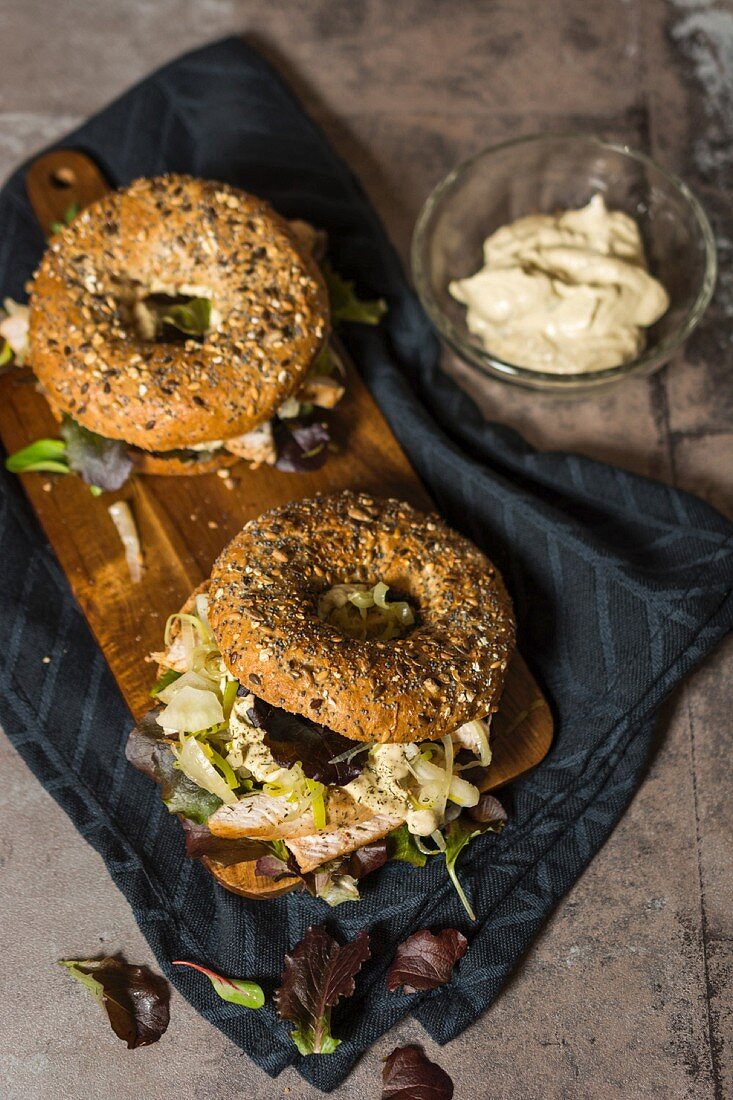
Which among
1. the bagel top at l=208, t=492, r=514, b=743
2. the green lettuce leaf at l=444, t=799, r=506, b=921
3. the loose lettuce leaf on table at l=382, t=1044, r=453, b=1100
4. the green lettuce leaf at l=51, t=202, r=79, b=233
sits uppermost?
the green lettuce leaf at l=51, t=202, r=79, b=233

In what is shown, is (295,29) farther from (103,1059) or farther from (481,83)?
(103,1059)

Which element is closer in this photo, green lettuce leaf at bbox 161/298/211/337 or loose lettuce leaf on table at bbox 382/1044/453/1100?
loose lettuce leaf on table at bbox 382/1044/453/1100

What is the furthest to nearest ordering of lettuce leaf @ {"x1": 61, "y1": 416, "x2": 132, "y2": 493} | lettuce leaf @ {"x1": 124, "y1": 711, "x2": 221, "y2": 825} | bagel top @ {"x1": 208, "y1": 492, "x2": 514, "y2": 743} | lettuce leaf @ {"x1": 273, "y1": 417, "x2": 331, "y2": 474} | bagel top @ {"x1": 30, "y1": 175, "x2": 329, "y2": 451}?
lettuce leaf @ {"x1": 273, "y1": 417, "x2": 331, "y2": 474}
lettuce leaf @ {"x1": 61, "y1": 416, "x2": 132, "y2": 493}
bagel top @ {"x1": 30, "y1": 175, "x2": 329, "y2": 451}
lettuce leaf @ {"x1": 124, "y1": 711, "x2": 221, "y2": 825}
bagel top @ {"x1": 208, "y1": 492, "x2": 514, "y2": 743}

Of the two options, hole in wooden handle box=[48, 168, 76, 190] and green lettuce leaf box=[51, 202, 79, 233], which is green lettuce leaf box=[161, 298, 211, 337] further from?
hole in wooden handle box=[48, 168, 76, 190]

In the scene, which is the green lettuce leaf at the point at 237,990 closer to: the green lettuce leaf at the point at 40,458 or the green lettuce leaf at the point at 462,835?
the green lettuce leaf at the point at 462,835

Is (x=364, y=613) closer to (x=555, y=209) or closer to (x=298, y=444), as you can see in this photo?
(x=298, y=444)

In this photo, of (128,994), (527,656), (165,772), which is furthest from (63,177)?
(128,994)

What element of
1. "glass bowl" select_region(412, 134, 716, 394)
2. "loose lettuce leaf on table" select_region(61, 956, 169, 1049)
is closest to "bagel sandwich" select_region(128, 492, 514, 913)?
"loose lettuce leaf on table" select_region(61, 956, 169, 1049)

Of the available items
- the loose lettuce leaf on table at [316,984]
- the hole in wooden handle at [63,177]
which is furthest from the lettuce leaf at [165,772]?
the hole in wooden handle at [63,177]
